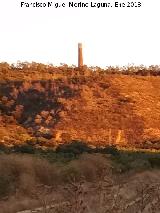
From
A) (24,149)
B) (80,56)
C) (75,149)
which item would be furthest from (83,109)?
(24,149)

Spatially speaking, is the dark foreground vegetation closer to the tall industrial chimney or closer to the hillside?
the hillside

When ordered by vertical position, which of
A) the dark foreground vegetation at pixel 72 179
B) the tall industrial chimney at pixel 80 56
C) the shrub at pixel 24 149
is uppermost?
the tall industrial chimney at pixel 80 56

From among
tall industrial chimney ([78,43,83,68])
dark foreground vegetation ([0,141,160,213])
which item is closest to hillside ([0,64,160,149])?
tall industrial chimney ([78,43,83,68])

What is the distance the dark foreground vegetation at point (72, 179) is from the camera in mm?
5719

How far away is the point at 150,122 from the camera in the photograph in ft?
178

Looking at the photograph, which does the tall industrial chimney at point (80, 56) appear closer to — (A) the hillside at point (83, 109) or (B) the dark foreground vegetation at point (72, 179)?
(A) the hillside at point (83, 109)

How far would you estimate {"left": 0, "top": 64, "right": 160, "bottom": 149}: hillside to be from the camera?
50094mm

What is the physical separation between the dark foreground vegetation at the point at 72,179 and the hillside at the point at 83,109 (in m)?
13.6

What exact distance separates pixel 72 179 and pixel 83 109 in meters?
46.4

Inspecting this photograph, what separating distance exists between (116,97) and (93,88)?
96.6 inches

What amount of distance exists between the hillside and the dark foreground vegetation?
44.5 ft

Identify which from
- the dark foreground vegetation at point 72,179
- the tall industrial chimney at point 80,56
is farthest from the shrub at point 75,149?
the tall industrial chimney at point 80,56

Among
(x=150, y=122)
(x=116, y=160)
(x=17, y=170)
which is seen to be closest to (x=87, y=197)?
(x=17, y=170)

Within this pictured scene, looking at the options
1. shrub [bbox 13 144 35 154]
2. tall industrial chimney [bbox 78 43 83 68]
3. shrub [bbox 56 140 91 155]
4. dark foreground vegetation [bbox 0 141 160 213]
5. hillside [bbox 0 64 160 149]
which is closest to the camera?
dark foreground vegetation [bbox 0 141 160 213]
